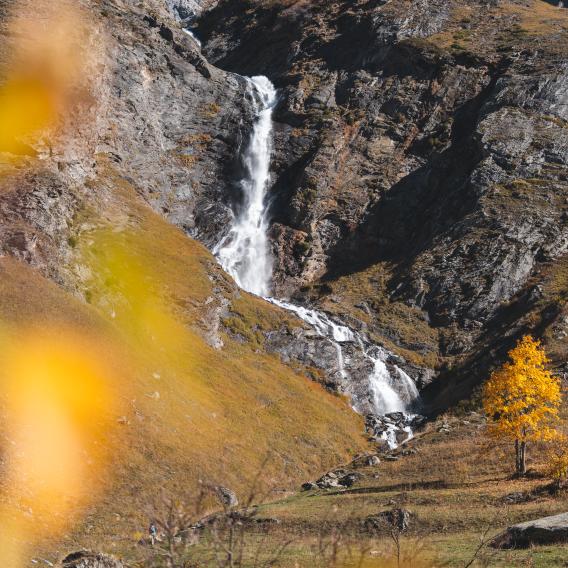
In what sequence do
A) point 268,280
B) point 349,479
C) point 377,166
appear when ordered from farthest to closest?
point 377,166
point 268,280
point 349,479

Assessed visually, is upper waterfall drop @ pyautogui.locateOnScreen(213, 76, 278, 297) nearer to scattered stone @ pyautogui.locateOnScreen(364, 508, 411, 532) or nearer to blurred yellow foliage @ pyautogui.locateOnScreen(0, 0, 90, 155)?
blurred yellow foliage @ pyautogui.locateOnScreen(0, 0, 90, 155)

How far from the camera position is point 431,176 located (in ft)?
277

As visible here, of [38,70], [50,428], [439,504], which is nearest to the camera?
[439,504]

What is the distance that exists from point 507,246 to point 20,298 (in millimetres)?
50475

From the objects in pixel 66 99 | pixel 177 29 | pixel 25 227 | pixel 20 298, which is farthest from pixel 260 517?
pixel 177 29

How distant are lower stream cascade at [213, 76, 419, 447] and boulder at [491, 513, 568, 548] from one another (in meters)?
32.2

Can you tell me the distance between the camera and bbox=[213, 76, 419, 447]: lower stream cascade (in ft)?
186

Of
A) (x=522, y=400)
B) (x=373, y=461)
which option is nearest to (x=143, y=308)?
(x=373, y=461)

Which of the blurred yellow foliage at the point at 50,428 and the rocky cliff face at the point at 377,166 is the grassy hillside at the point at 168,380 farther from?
the rocky cliff face at the point at 377,166

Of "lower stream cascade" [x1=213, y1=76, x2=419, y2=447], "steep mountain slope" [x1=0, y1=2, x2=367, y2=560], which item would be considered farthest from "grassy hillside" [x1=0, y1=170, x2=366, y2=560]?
"lower stream cascade" [x1=213, y1=76, x2=419, y2=447]

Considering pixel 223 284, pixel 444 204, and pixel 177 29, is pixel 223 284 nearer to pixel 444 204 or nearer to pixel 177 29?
pixel 444 204

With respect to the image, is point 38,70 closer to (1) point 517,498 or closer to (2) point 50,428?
(2) point 50,428

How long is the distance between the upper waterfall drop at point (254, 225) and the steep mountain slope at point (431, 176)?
6.25 ft

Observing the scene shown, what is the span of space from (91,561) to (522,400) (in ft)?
83.7
